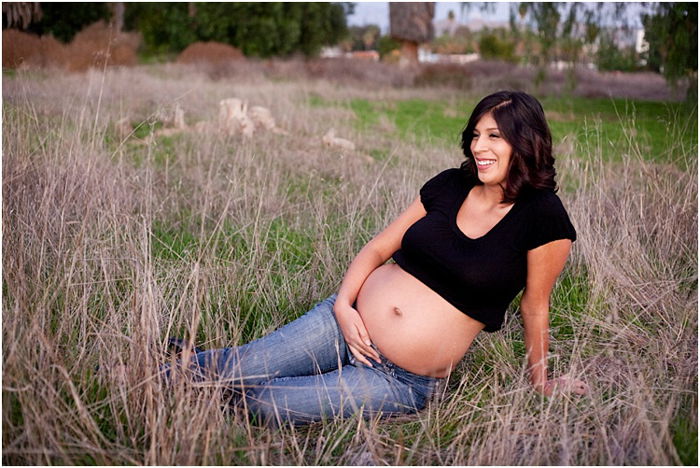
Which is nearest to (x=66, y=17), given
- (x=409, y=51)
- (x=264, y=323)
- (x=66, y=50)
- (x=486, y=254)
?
(x=409, y=51)

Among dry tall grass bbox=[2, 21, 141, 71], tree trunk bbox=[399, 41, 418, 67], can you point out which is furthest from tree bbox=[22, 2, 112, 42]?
tree trunk bbox=[399, 41, 418, 67]

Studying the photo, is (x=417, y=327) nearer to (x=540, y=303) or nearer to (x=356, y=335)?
(x=356, y=335)

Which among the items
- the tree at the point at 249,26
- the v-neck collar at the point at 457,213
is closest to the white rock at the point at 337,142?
the v-neck collar at the point at 457,213

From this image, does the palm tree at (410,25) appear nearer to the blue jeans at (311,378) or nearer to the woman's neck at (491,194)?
the woman's neck at (491,194)

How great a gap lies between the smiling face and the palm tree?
1984 centimetres

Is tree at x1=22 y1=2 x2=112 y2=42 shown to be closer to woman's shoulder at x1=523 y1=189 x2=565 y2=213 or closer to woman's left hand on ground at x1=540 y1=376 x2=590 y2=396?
woman's shoulder at x1=523 y1=189 x2=565 y2=213

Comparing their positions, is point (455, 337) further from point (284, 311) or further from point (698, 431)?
point (284, 311)

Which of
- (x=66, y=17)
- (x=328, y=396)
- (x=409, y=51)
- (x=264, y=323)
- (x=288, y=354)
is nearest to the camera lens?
(x=328, y=396)

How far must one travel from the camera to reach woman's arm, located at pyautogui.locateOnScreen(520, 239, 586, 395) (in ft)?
7.47

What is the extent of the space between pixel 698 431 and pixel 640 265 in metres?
1.32

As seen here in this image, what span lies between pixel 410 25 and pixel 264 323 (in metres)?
20.4

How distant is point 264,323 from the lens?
3131mm

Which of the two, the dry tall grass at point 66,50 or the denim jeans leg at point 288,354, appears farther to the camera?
the dry tall grass at point 66,50

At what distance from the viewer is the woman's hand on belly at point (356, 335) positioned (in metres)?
2.38
